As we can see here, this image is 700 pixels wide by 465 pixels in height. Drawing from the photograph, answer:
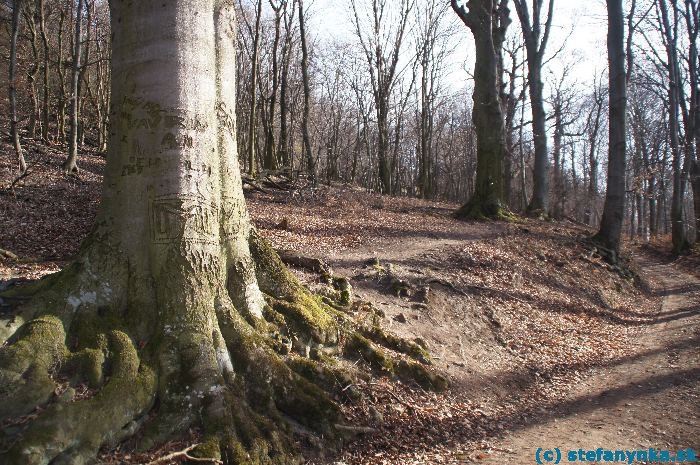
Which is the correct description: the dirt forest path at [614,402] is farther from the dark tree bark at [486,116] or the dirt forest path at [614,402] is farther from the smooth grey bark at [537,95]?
the smooth grey bark at [537,95]

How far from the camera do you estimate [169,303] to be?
12.9 ft

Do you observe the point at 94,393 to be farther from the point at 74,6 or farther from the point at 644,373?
the point at 74,6

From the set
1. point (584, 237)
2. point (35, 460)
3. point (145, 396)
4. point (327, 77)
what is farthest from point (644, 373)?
point (327, 77)

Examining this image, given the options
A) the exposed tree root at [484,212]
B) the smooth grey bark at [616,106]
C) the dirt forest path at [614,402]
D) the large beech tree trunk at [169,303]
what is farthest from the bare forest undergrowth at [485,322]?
the smooth grey bark at [616,106]

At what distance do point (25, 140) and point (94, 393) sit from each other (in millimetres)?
19266

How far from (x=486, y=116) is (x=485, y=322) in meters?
9.20

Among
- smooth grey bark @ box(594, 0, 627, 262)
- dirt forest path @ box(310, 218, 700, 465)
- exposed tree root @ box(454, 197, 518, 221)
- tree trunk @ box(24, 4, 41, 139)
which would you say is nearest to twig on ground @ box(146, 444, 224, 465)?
dirt forest path @ box(310, 218, 700, 465)

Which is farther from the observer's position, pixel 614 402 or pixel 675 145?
pixel 675 145

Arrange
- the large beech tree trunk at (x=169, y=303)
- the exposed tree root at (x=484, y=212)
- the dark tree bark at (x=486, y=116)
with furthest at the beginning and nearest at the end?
the exposed tree root at (x=484, y=212)
the dark tree bark at (x=486, y=116)
the large beech tree trunk at (x=169, y=303)

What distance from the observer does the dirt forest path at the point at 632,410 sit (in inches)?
181

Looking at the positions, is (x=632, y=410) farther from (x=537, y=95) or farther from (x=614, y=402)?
(x=537, y=95)

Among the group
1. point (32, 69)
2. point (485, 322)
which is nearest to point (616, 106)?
point (485, 322)

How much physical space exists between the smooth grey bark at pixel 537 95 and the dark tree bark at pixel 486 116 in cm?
563

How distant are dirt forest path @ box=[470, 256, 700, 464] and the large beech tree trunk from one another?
2.11m
